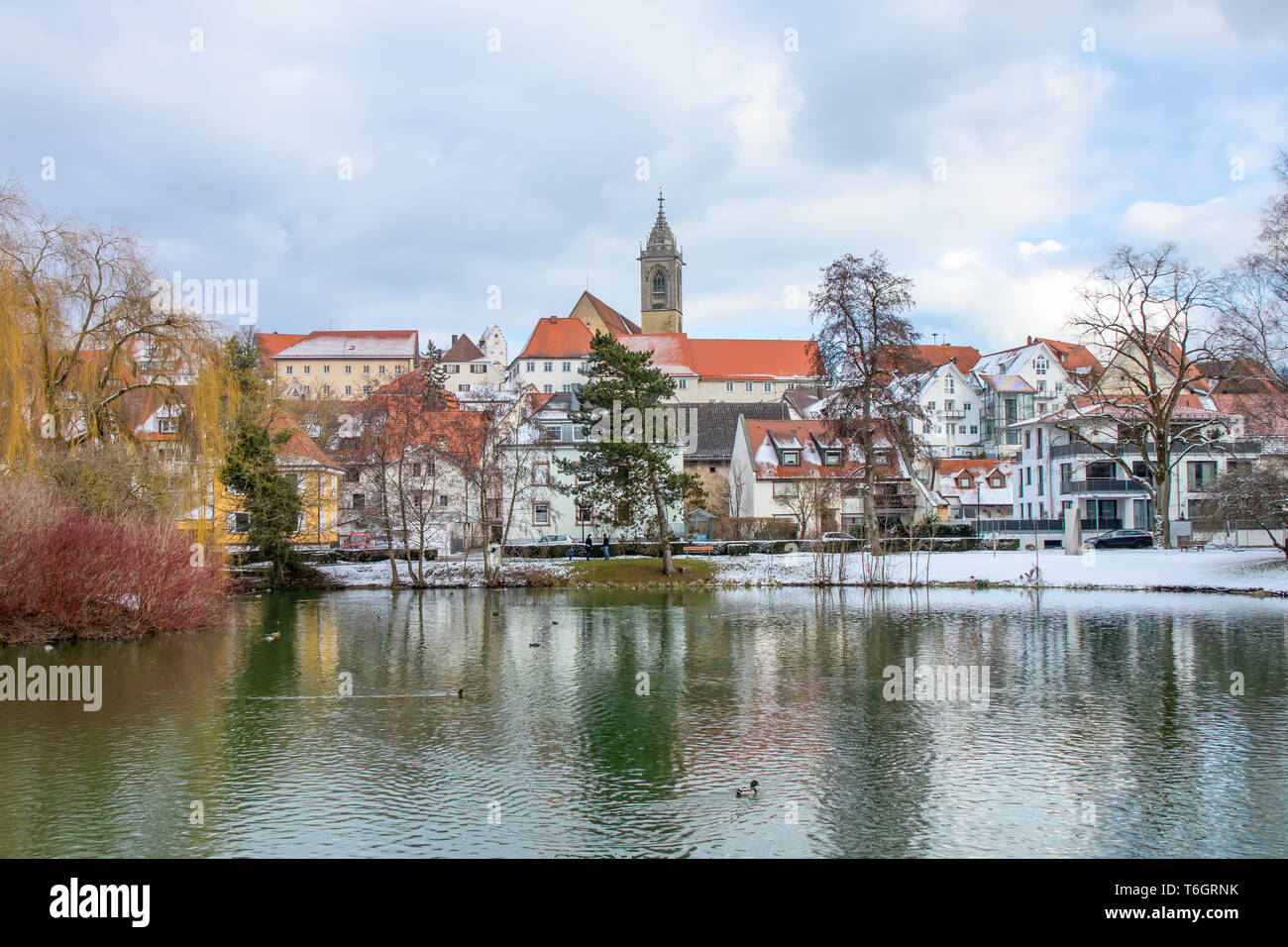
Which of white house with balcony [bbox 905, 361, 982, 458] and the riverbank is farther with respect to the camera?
white house with balcony [bbox 905, 361, 982, 458]

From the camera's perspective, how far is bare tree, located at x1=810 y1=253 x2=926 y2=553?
50.0 metres

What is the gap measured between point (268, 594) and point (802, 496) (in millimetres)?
27383

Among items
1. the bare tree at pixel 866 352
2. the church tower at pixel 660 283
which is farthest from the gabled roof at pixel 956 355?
the bare tree at pixel 866 352

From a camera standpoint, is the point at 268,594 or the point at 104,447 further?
the point at 268,594

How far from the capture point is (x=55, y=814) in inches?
450

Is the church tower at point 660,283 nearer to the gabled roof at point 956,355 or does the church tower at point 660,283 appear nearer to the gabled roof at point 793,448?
the gabled roof at point 956,355

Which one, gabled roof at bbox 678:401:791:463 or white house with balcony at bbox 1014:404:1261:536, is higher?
gabled roof at bbox 678:401:791:463

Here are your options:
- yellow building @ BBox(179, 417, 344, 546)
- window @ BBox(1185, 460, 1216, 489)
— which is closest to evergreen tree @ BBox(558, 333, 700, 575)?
yellow building @ BBox(179, 417, 344, 546)

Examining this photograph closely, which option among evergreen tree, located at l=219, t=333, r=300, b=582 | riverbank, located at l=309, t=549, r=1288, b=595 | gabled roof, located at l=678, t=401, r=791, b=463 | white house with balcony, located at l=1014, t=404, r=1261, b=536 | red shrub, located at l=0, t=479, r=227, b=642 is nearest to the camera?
red shrub, located at l=0, t=479, r=227, b=642

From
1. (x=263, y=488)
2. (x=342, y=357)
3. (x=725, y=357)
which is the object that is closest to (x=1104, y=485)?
(x=263, y=488)

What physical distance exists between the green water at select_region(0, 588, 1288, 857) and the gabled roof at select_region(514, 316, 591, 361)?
93754mm

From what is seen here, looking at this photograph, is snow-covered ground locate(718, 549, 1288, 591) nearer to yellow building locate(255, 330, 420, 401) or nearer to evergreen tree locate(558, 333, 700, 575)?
evergreen tree locate(558, 333, 700, 575)
